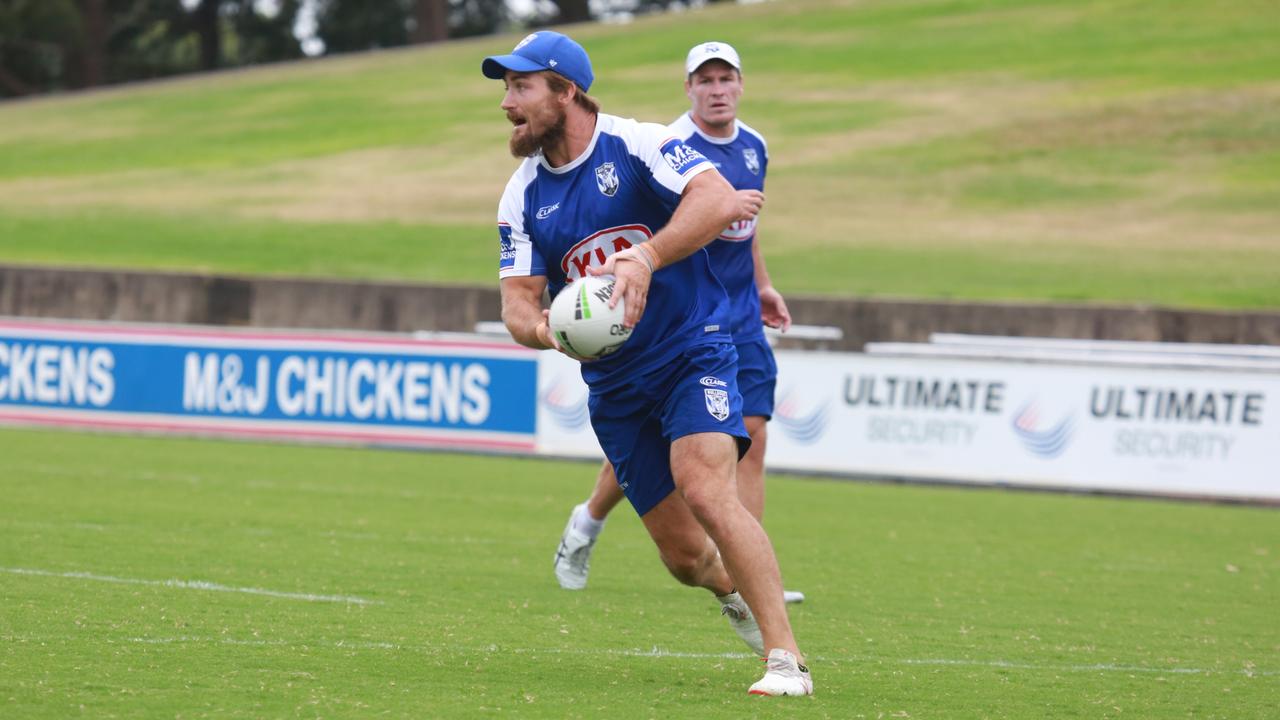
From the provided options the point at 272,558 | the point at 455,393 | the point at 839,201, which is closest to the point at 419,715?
the point at 272,558

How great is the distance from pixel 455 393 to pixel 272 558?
8.55 m

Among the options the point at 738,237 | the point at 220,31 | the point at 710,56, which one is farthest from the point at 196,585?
the point at 220,31

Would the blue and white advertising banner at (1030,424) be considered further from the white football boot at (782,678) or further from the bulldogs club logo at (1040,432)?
the white football boot at (782,678)

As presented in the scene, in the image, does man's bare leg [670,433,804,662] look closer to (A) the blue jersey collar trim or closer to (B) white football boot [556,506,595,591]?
(B) white football boot [556,506,595,591]

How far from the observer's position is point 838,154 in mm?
36719

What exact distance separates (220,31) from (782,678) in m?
66.6

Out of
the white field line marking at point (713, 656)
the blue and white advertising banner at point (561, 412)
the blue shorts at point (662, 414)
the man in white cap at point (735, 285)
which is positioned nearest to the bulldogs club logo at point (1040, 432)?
the blue and white advertising banner at point (561, 412)

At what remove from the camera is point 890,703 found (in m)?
6.04

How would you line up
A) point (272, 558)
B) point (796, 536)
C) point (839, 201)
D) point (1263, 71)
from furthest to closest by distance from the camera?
point (1263, 71)
point (839, 201)
point (796, 536)
point (272, 558)

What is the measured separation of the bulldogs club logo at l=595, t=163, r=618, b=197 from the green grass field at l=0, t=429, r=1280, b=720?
5.74 feet

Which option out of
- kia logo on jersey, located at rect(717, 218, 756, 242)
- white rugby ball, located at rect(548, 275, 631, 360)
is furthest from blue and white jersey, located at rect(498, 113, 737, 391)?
kia logo on jersey, located at rect(717, 218, 756, 242)

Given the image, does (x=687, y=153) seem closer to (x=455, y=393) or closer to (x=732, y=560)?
(x=732, y=560)

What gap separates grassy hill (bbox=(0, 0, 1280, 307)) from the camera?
28375mm

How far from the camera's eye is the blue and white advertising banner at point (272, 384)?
58.5 feet
